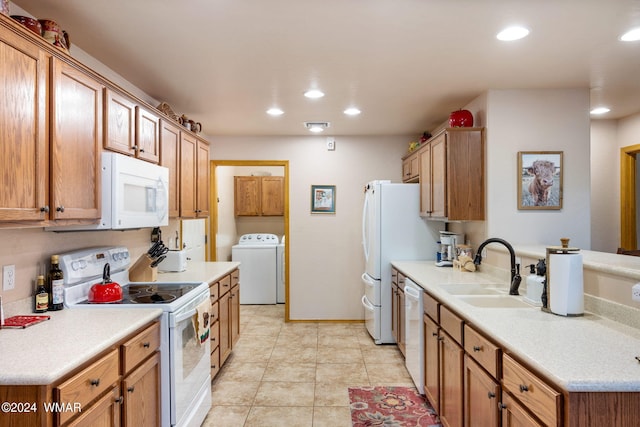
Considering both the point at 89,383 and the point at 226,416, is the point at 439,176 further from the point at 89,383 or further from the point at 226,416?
the point at 89,383

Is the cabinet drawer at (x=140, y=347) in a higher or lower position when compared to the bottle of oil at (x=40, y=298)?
lower

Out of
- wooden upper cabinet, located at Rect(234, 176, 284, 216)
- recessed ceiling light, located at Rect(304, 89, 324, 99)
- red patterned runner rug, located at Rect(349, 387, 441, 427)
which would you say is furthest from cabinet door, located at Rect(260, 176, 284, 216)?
red patterned runner rug, located at Rect(349, 387, 441, 427)

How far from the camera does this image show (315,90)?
3.06 metres

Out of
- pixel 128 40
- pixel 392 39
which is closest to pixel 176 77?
pixel 128 40

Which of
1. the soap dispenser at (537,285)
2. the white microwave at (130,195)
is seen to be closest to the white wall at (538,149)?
the soap dispenser at (537,285)

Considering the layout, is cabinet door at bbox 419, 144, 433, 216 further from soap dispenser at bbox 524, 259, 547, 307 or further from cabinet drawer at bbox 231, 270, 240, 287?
cabinet drawer at bbox 231, 270, 240, 287

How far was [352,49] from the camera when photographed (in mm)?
2291

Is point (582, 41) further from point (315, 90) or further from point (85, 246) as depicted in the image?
point (85, 246)

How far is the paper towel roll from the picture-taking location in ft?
5.93

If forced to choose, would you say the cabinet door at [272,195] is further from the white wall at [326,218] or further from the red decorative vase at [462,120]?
the red decorative vase at [462,120]

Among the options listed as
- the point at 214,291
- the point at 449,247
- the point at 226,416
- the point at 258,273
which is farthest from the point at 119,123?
the point at 258,273

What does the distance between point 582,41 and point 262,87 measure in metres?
2.11

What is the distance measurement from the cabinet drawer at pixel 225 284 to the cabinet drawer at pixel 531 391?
2.27 metres

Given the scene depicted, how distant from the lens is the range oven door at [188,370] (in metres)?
2.03
